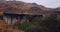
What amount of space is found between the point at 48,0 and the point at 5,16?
7.86 ft

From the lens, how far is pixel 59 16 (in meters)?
8.90

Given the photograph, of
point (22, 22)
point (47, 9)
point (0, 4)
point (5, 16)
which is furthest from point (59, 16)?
point (0, 4)

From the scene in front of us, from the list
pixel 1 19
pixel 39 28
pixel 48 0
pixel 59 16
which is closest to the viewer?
pixel 39 28

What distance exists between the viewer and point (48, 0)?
10328 millimetres

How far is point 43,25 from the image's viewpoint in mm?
8438

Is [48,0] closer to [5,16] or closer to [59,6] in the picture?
Answer: [59,6]

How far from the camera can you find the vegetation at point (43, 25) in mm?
8164

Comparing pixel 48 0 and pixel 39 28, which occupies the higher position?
pixel 48 0

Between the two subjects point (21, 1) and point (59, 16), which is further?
point (21, 1)

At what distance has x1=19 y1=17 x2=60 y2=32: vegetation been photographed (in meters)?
8.16

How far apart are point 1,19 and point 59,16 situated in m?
2.77

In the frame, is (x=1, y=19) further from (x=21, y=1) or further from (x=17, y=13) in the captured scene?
(x=21, y=1)

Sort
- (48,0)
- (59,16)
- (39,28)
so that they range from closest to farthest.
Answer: (39,28)
(59,16)
(48,0)

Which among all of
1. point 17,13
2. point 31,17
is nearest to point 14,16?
point 17,13
